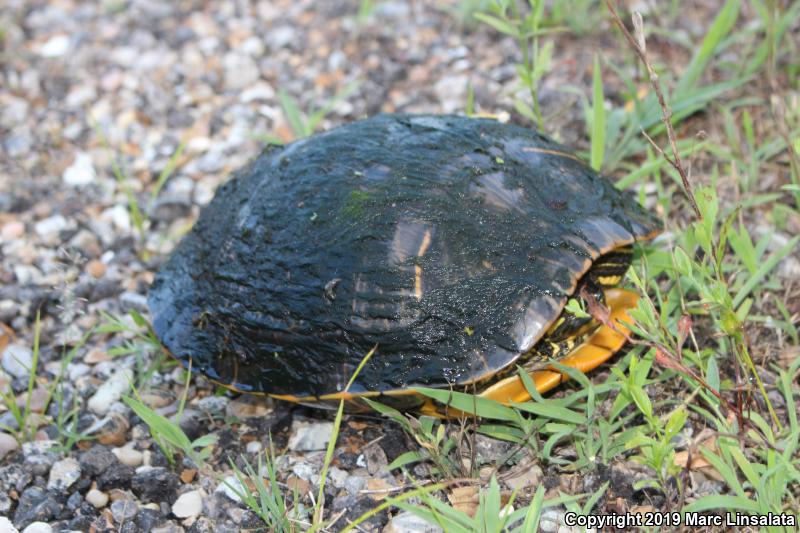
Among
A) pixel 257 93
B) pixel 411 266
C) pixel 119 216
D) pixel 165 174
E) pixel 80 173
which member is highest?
pixel 411 266

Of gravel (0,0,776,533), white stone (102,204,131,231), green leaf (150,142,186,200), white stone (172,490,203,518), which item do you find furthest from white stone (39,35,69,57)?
white stone (172,490,203,518)

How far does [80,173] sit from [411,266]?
261 cm

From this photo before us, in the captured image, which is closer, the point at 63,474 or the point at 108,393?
the point at 63,474

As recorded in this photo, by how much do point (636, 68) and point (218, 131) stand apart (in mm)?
2410

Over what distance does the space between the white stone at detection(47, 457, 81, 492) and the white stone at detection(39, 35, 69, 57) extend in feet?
11.0

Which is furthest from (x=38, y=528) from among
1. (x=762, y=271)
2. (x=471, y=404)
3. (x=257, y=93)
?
(x=257, y=93)

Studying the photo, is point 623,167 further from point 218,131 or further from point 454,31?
point 218,131

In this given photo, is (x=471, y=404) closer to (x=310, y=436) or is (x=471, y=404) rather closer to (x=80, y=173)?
(x=310, y=436)

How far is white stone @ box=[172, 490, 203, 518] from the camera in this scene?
9.02 ft

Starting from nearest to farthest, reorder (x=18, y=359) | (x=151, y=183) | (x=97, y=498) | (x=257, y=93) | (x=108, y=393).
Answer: (x=97, y=498) → (x=108, y=393) → (x=18, y=359) → (x=151, y=183) → (x=257, y=93)

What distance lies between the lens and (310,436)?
2.96m

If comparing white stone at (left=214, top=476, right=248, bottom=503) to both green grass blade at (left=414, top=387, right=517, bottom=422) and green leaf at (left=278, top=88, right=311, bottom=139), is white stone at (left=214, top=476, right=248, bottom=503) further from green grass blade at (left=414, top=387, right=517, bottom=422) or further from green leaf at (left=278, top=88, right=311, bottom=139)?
green leaf at (left=278, top=88, right=311, bottom=139)

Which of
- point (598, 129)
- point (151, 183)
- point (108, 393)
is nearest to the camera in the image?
point (108, 393)

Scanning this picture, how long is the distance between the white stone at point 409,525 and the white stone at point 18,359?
176 cm
